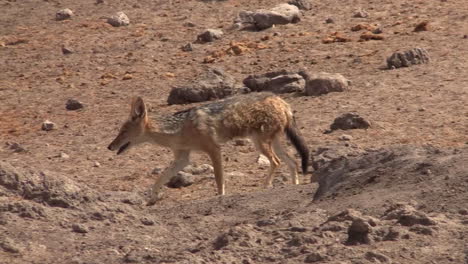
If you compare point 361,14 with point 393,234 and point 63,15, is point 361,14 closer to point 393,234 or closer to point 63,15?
point 63,15

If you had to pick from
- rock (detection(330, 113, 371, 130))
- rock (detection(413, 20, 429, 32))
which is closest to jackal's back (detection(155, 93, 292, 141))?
rock (detection(330, 113, 371, 130))

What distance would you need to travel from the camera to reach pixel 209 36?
2112cm

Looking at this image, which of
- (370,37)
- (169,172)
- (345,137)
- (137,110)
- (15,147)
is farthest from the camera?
(370,37)

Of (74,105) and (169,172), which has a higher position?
A: (169,172)

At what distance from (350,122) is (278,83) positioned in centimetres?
249

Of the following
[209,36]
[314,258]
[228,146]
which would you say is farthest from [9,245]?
[209,36]

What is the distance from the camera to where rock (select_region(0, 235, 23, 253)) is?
8133mm

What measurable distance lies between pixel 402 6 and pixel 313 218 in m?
13.9

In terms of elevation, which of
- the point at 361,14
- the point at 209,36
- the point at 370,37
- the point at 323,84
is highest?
the point at 323,84

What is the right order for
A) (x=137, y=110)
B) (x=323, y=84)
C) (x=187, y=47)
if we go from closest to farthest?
(x=137, y=110)
(x=323, y=84)
(x=187, y=47)

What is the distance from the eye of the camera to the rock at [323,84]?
17.1 metres

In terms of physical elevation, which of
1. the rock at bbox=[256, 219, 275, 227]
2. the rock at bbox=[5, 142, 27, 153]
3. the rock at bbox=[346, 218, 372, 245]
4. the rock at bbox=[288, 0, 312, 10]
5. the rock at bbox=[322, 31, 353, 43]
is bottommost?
the rock at bbox=[5, 142, 27, 153]

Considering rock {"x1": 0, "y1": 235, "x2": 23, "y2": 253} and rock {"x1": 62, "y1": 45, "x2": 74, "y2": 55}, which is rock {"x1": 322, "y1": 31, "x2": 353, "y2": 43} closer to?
rock {"x1": 62, "y1": 45, "x2": 74, "y2": 55}

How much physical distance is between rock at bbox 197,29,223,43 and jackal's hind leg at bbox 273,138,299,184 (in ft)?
25.1
